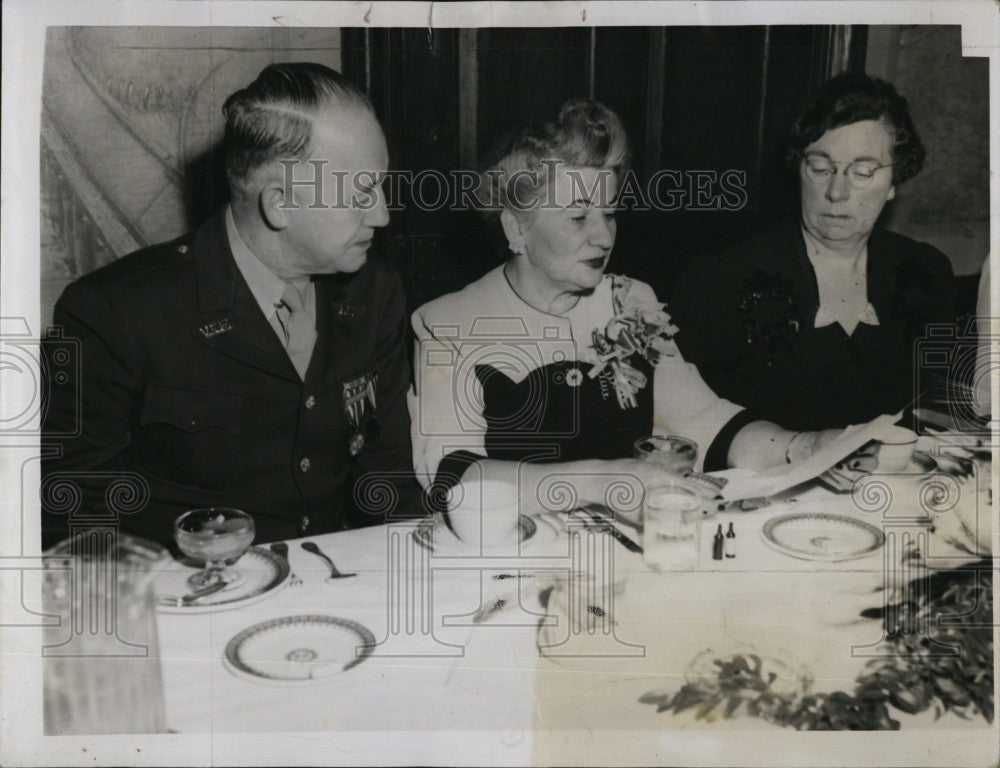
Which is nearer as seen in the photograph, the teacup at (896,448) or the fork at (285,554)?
the fork at (285,554)

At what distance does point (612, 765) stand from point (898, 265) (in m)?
0.83

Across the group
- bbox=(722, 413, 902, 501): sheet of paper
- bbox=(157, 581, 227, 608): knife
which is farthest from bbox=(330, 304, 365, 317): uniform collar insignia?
bbox=(722, 413, 902, 501): sheet of paper

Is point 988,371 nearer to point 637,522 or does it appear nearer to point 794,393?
point 794,393

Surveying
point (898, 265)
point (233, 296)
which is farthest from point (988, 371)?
point (233, 296)

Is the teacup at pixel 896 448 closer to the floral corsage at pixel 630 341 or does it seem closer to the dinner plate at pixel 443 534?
the floral corsage at pixel 630 341

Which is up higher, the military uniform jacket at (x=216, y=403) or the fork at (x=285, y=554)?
the military uniform jacket at (x=216, y=403)

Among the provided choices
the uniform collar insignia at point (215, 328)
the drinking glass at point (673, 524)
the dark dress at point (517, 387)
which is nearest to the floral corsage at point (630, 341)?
the dark dress at point (517, 387)

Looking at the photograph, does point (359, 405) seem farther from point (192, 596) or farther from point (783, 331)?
point (783, 331)

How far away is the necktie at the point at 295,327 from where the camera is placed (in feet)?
4.93

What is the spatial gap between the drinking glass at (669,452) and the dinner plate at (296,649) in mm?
467

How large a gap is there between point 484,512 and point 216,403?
1.34ft

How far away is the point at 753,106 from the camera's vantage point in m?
1.51

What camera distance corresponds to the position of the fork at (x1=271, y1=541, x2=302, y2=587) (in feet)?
4.72

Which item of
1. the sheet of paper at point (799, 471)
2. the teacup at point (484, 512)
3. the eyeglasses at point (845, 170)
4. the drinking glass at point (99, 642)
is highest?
the eyeglasses at point (845, 170)
